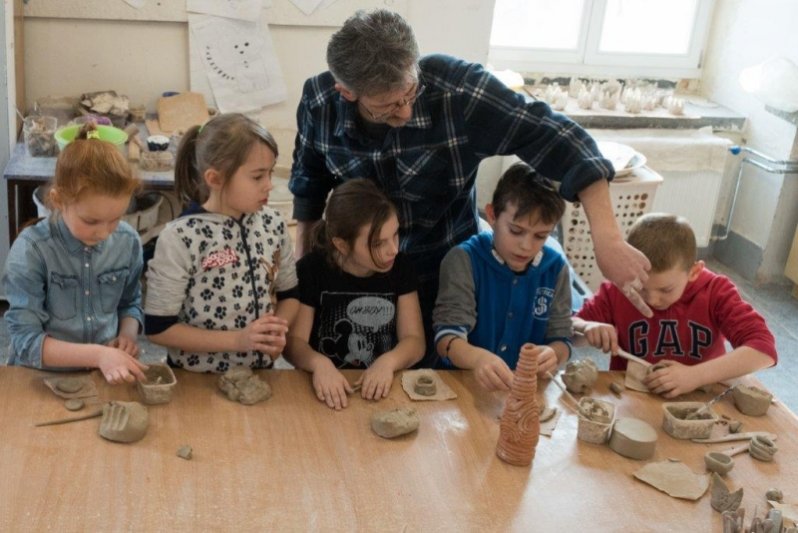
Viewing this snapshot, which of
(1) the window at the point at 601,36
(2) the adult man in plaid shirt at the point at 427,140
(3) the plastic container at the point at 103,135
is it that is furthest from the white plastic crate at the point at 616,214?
(3) the plastic container at the point at 103,135

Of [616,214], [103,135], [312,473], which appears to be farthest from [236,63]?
[312,473]

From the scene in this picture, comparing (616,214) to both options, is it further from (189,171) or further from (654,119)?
(189,171)

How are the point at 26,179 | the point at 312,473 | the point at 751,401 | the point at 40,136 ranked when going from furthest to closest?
1. the point at 40,136
2. the point at 26,179
3. the point at 751,401
4. the point at 312,473

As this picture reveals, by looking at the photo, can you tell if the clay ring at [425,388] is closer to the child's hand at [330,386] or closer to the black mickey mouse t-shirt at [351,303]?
the child's hand at [330,386]

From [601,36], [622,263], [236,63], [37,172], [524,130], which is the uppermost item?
[601,36]

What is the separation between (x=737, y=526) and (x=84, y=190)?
146 cm

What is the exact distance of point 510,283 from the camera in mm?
2129

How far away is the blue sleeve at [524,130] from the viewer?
1976 mm

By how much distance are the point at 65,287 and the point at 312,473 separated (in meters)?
0.75

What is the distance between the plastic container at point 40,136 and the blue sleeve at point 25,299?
1.54 metres

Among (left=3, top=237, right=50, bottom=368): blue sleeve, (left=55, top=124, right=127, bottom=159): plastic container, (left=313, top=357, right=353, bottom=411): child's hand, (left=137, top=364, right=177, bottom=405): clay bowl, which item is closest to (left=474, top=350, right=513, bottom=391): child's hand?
(left=313, top=357, right=353, bottom=411): child's hand

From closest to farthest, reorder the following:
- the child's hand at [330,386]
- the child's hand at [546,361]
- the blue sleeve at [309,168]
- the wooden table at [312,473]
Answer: the wooden table at [312,473]
the child's hand at [330,386]
the child's hand at [546,361]
the blue sleeve at [309,168]

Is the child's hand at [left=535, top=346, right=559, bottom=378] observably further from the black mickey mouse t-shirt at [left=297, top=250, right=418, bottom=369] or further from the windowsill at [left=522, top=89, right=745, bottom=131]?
the windowsill at [left=522, top=89, right=745, bottom=131]

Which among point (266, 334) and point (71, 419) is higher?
point (266, 334)
